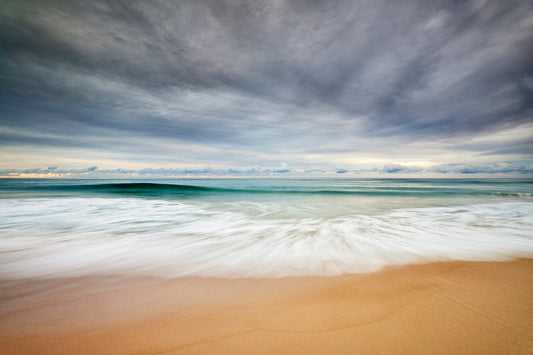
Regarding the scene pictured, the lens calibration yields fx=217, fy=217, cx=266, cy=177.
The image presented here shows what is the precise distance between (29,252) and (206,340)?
3920 mm

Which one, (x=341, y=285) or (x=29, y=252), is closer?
(x=341, y=285)

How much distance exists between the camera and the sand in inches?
54.9

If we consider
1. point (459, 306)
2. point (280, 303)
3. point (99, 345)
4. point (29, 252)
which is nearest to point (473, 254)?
point (459, 306)

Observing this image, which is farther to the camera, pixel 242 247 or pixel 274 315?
pixel 242 247

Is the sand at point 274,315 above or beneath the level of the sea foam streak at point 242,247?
above

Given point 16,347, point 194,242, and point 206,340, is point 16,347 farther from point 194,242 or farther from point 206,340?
point 194,242

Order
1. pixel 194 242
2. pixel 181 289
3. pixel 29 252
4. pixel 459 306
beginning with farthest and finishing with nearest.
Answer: pixel 194 242, pixel 29 252, pixel 181 289, pixel 459 306

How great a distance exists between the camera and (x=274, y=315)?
172 centimetres

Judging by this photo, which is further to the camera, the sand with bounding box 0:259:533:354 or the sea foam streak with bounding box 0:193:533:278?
the sea foam streak with bounding box 0:193:533:278

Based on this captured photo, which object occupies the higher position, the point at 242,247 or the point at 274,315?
the point at 274,315

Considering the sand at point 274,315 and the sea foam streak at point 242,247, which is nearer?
the sand at point 274,315

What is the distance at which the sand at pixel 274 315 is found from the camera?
1395mm

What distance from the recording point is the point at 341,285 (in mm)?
2240

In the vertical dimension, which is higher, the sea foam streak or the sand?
the sand
